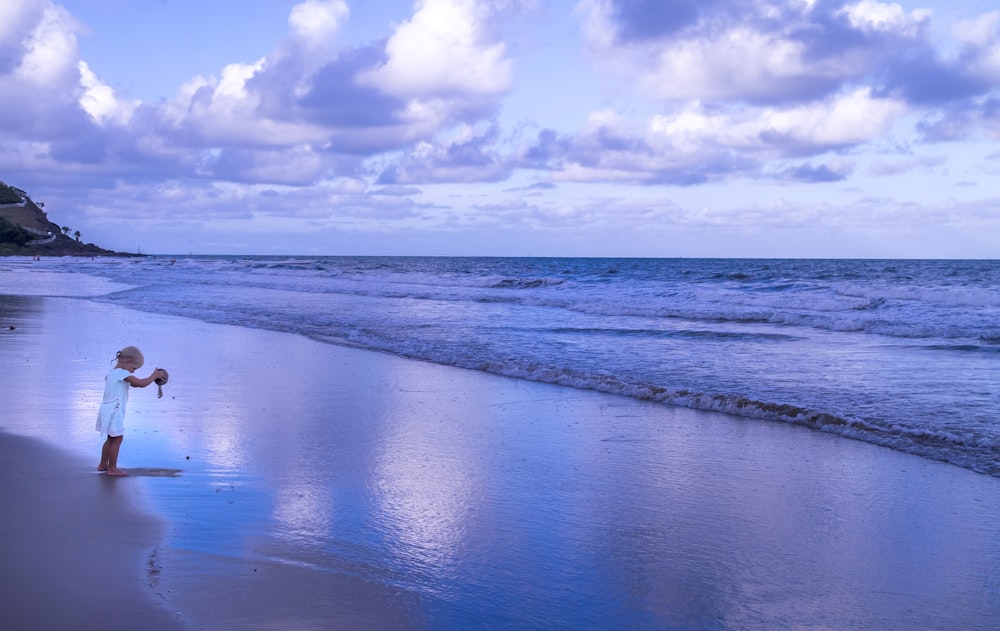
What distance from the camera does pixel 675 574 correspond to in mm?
4434

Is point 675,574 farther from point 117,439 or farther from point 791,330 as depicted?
point 791,330

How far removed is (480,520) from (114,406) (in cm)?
304

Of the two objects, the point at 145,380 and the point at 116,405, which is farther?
the point at 116,405

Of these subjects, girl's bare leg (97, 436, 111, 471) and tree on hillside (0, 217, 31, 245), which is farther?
tree on hillside (0, 217, 31, 245)

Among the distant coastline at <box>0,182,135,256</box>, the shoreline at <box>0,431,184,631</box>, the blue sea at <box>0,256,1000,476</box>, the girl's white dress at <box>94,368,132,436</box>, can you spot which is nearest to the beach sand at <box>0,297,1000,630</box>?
the shoreline at <box>0,431,184,631</box>

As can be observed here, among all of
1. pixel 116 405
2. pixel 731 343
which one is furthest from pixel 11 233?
pixel 116 405

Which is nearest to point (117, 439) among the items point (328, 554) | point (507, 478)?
point (328, 554)

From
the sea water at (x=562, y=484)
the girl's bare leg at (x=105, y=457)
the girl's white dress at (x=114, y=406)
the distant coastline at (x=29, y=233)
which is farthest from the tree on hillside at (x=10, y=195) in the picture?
the girl's bare leg at (x=105, y=457)

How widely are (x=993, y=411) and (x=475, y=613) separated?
750cm

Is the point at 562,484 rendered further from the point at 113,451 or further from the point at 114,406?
the point at 114,406

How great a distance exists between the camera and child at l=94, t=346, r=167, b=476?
6.08 metres

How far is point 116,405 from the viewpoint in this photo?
627 centimetres

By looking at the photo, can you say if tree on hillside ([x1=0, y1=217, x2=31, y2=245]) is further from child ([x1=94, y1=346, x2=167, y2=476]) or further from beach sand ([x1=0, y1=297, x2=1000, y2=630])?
child ([x1=94, y1=346, x2=167, y2=476])

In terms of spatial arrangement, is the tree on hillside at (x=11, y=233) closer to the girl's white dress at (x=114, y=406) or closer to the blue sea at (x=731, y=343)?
the blue sea at (x=731, y=343)
